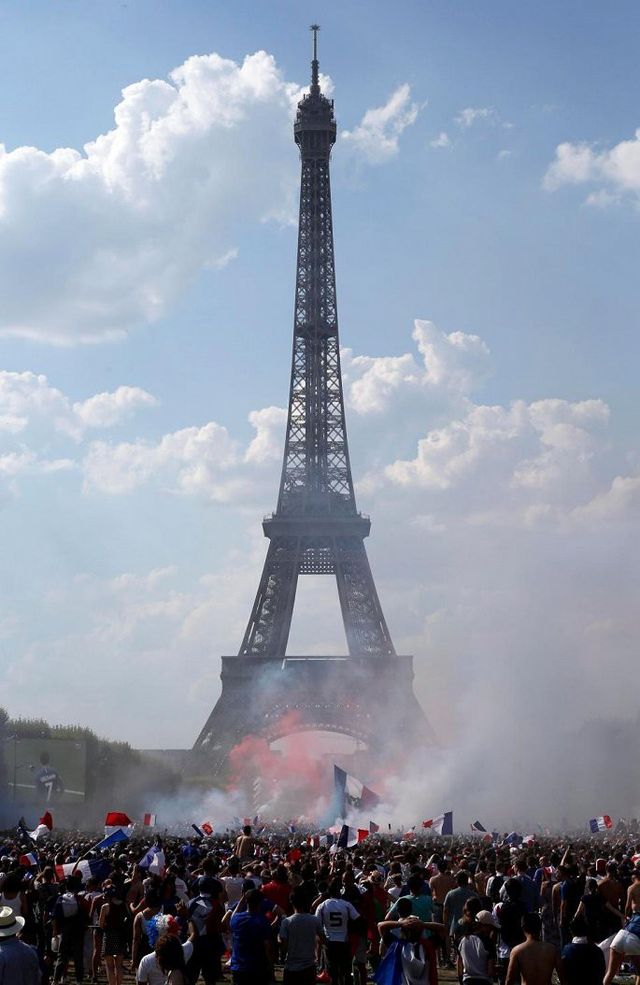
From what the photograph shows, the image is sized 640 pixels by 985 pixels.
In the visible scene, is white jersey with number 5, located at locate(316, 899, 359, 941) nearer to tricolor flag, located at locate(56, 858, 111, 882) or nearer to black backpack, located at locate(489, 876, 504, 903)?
black backpack, located at locate(489, 876, 504, 903)

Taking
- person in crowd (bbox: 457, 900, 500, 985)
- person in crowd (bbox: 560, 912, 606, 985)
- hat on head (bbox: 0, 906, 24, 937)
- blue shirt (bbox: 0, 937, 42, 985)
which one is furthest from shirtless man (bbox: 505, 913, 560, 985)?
hat on head (bbox: 0, 906, 24, 937)

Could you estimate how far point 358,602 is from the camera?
96375 millimetres

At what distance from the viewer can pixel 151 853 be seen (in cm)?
2262

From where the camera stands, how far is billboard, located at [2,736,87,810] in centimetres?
8338

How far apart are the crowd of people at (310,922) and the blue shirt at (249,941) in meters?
0.01

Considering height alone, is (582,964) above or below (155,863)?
below

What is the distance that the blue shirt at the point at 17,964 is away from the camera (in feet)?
35.4

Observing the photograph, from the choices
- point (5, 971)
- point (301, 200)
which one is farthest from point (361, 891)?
point (301, 200)

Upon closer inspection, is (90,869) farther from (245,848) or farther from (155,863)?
(245,848)

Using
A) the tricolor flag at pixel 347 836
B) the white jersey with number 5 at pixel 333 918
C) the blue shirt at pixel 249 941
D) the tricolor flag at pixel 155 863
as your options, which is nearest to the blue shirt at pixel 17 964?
the blue shirt at pixel 249 941

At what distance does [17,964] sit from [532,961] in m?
4.64

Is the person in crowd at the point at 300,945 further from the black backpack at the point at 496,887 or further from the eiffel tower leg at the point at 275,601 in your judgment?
the eiffel tower leg at the point at 275,601

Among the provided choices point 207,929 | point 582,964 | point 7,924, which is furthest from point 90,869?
point 582,964

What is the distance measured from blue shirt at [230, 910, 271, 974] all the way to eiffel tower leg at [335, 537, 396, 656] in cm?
8175
